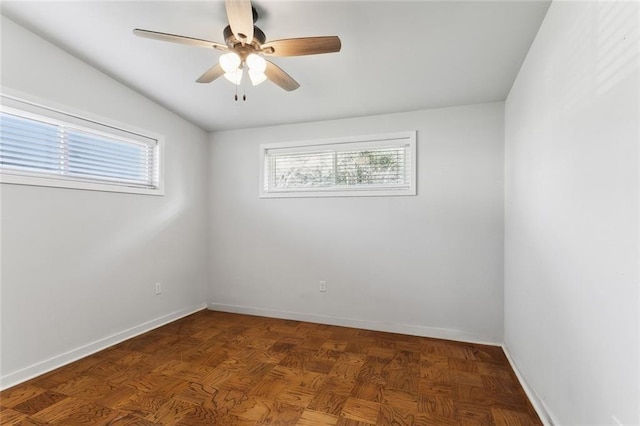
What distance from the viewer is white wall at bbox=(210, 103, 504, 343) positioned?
2.88 meters

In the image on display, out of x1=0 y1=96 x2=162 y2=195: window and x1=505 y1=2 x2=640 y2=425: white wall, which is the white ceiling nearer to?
x1=505 y1=2 x2=640 y2=425: white wall

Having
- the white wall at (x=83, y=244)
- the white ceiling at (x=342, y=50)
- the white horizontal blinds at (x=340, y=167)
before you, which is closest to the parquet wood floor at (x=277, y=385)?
the white wall at (x=83, y=244)

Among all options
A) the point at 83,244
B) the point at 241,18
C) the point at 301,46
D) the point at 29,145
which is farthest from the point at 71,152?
the point at 301,46

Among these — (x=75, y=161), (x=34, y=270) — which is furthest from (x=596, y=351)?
(x=75, y=161)

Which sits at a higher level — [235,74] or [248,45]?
[248,45]

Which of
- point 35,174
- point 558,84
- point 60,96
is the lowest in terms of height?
point 35,174

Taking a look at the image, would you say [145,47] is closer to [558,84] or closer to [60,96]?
[60,96]

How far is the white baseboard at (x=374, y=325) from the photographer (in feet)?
9.48

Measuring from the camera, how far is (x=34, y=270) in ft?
7.27

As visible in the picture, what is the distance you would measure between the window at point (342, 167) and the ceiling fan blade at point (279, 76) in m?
1.32

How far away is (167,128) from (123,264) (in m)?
1.55

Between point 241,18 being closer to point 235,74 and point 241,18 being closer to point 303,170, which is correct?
point 235,74

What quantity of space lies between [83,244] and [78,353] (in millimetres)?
908

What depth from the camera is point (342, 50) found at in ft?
7.27
